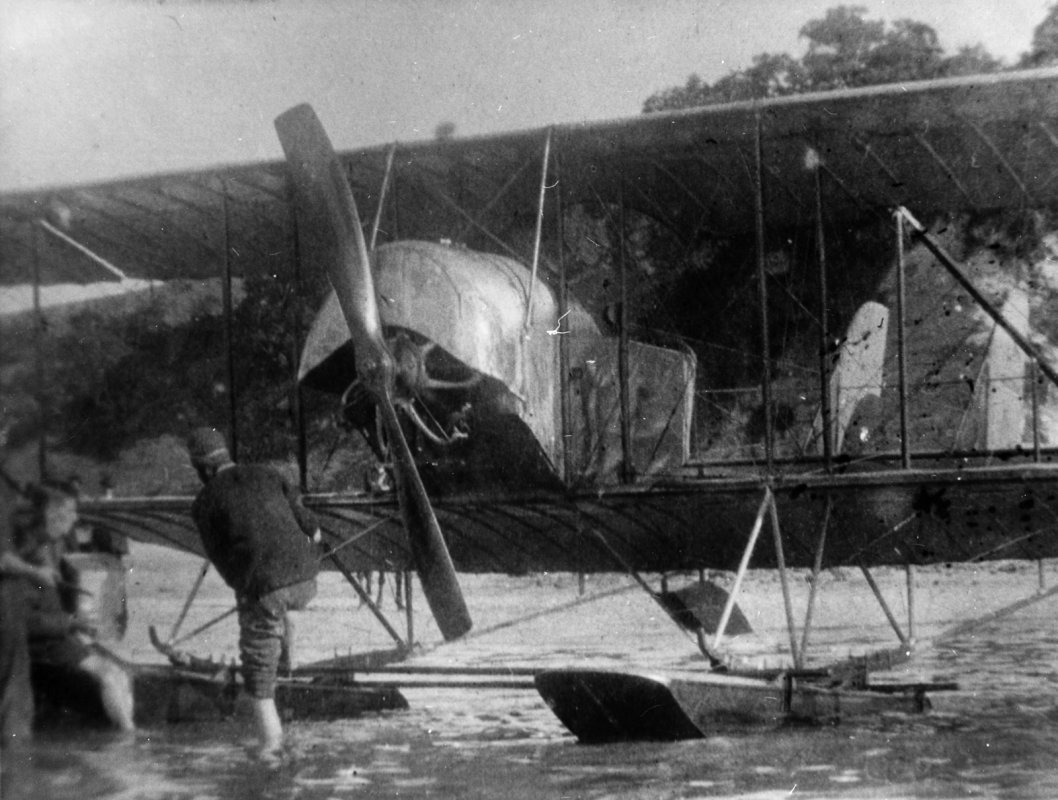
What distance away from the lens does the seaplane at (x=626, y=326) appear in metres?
6.41

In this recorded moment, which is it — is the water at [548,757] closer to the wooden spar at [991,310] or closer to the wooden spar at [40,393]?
the wooden spar at [40,393]

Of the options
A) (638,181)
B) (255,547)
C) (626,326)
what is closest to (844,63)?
(638,181)

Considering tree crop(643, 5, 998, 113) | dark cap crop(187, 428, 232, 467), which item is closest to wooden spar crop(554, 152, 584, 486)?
tree crop(643, 5, 998, 113)

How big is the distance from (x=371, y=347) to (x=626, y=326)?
178 cm

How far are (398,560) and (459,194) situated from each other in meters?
2.74

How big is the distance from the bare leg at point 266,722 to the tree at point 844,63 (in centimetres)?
416

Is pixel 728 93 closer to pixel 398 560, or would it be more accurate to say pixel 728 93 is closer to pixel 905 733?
pixel 398 560

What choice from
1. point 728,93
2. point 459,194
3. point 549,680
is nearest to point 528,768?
point 549,680

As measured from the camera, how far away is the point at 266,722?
18.1 ft

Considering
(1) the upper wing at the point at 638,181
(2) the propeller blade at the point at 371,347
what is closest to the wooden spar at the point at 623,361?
(1) the upper wing at the point at 638,181

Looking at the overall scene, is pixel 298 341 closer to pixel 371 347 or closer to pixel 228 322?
pixel 228 322

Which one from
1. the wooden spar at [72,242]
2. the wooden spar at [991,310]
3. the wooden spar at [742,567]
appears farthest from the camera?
the wooden spar at [72,242]

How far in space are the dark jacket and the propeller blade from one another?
1.10 meters

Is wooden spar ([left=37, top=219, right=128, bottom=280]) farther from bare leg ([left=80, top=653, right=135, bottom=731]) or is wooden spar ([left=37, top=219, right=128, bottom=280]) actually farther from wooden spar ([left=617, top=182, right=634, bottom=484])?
wooden spar ([left=617, top=182, right=634, bottom=484])
